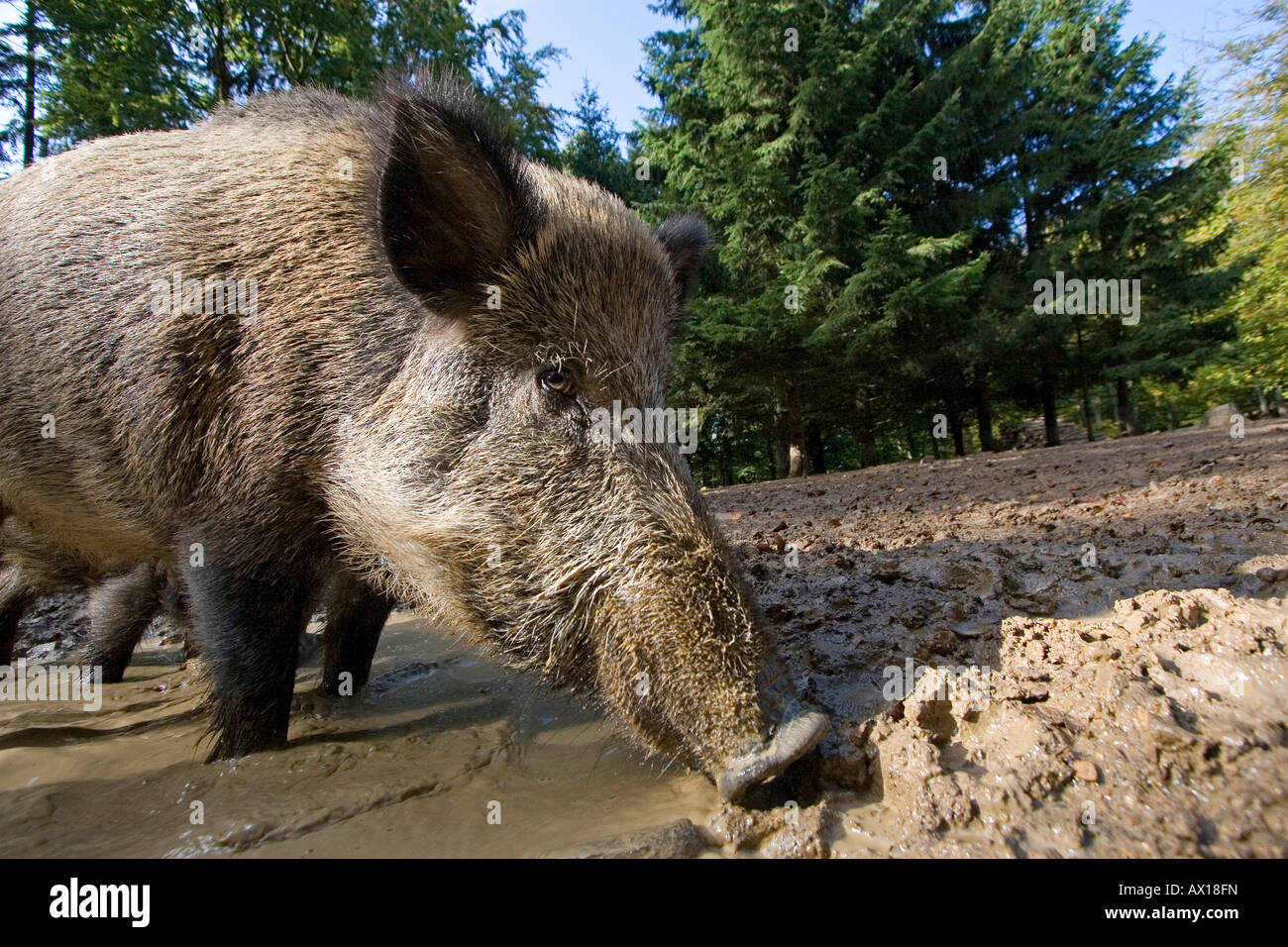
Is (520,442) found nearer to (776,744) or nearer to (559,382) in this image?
(559,382)

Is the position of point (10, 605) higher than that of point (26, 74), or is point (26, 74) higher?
point (26, 74)

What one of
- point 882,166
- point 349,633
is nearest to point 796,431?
point 882,166

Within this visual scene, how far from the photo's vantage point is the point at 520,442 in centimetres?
238

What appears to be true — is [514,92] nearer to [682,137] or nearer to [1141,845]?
[682,137]

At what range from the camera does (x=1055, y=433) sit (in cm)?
1883

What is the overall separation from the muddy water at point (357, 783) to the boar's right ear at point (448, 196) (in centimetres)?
171

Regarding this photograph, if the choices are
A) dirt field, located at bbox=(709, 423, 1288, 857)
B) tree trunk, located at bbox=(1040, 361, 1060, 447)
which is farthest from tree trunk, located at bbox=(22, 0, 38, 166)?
tree trunk, located at bbox=(1040, 361, 1060, 447)

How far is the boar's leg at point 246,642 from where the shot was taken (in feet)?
8.66

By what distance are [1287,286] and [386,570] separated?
77.6 feet

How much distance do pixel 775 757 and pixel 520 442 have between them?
1315 millimetres

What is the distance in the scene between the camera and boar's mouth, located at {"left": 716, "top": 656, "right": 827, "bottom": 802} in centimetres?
169

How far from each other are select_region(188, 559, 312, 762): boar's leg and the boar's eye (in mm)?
1320

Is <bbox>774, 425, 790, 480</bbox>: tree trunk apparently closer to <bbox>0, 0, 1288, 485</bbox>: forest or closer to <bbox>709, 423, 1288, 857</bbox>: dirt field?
<bbox>0, 0, 1288, 485</bbox>: forest

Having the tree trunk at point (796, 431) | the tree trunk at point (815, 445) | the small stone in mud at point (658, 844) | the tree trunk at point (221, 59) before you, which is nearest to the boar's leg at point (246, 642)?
the small stone in mud at point (658, 844)
